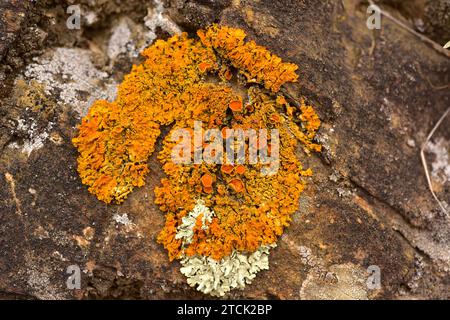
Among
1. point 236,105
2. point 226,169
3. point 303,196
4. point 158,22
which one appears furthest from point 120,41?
point 303,196

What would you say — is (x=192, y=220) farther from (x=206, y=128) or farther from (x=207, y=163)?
(x=206, y=128)

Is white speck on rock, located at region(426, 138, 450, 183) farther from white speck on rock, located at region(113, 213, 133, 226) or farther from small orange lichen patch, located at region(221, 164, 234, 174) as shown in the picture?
white speck on rock, located at region(113, 213, 133, 226)

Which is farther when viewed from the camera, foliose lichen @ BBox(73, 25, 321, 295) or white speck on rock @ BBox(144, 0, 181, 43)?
white speck on rock @ BBox(144, 0, 181, 43)

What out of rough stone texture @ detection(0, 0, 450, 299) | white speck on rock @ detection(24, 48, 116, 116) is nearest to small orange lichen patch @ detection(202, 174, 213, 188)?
rough stone texture @ detection(0, 0, 450, 299)

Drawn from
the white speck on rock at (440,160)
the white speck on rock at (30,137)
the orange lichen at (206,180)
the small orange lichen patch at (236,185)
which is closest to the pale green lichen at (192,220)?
the orange lichen at (206,180)

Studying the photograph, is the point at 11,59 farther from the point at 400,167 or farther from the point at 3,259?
the point at 400,167

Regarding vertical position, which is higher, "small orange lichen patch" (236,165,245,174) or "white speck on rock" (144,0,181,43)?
"white speck on rock" (144,0,181,43)
